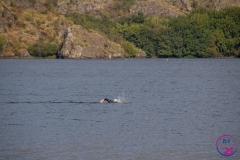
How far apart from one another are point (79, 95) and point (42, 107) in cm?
1222

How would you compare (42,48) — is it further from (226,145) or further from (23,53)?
(226,145)

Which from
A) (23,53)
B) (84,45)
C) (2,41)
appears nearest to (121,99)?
(2,41)

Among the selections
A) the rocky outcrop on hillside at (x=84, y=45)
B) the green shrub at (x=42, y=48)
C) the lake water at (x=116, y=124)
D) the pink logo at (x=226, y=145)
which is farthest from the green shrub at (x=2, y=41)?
the pink logo at (x=226, y=145)

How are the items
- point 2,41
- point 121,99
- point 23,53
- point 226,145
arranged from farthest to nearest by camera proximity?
point 23,53
point 2,41
point 121,99
point 226,145

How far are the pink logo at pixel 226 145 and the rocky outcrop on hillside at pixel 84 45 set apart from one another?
13583cm

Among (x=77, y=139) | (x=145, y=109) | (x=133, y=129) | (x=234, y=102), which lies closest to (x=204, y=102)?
(x=234, y=102)

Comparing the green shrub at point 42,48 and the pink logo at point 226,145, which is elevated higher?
the pink logo at point 226,145

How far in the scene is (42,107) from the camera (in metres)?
51.8

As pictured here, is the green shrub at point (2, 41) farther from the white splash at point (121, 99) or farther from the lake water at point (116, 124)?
the white splash at point (121, 99)

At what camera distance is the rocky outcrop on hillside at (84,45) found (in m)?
172

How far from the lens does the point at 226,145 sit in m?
34.8

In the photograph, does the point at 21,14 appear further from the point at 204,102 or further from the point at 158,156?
the point at 158,156

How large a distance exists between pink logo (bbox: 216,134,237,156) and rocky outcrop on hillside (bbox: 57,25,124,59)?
446ft

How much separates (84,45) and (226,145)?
5588 inches
